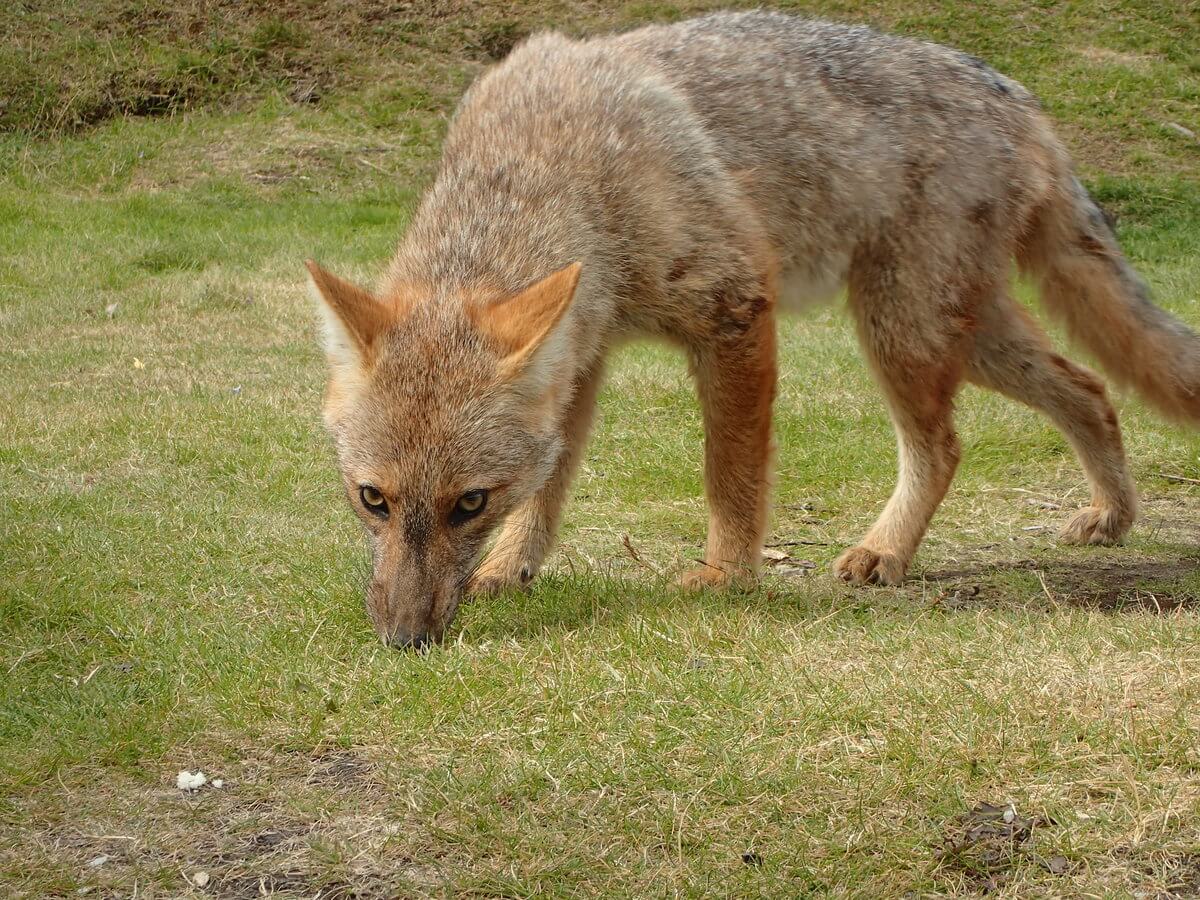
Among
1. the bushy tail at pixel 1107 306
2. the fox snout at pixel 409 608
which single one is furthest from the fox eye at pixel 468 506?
the bushy tail at pixel 1107 306

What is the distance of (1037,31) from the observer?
17.2m

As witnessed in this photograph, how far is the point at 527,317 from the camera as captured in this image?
14.9 feet

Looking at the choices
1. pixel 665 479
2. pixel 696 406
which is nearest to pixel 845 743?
pixel 665 479

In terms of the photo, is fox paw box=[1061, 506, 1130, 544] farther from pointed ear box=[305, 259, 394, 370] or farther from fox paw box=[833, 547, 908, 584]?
pointed ear box=[305, 259, 394, 370]

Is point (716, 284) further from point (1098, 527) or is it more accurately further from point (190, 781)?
point (190, 781)

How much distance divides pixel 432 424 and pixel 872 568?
2494 millimetres

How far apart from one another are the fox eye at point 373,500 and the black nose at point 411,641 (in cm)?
42

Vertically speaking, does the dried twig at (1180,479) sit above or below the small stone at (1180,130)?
above

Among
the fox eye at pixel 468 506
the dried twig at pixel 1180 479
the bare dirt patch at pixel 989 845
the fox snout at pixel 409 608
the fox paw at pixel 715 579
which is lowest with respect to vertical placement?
the dried twig at pixel 1180 479

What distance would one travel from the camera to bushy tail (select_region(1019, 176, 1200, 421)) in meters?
6.35

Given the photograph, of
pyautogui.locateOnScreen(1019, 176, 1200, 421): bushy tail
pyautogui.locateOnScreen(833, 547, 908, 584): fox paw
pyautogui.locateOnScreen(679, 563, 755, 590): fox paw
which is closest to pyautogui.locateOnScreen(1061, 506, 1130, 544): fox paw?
pyautogui.locateOnScreen(1019, 176, 1200, 421): bushy tail

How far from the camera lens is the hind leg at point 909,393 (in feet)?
19.7

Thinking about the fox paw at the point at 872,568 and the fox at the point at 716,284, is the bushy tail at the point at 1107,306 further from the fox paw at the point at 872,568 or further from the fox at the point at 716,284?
the fox paw at the point at 872,568

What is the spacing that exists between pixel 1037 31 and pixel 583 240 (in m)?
14.2
